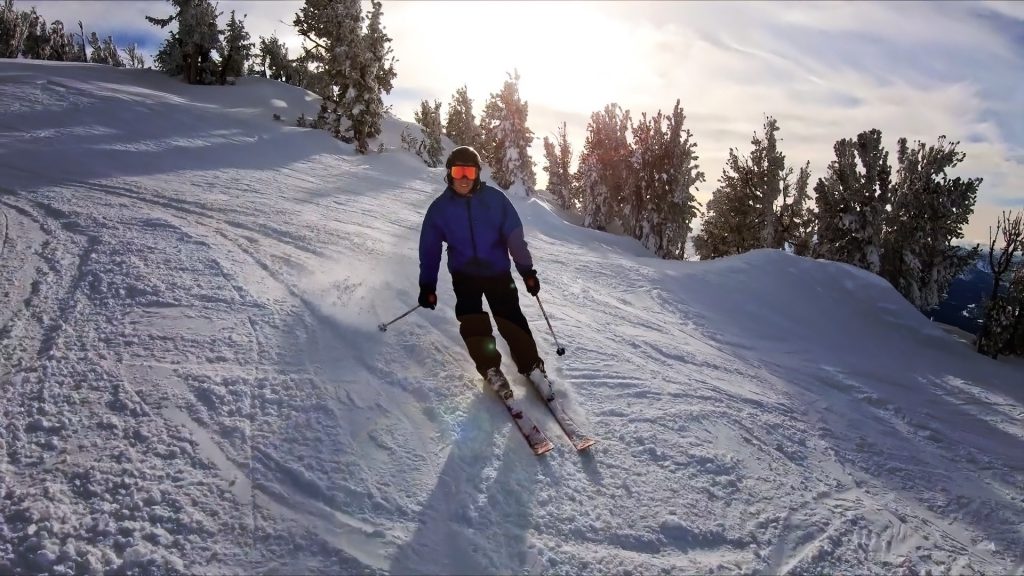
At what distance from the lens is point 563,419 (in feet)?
14.7

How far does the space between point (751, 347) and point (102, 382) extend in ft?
27.7

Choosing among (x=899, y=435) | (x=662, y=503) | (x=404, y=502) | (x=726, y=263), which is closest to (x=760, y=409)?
(x=899, y=435)

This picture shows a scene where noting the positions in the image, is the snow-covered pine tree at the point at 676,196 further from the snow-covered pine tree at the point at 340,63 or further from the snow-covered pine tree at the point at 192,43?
the snow-covered pine tree at the point at 192,43

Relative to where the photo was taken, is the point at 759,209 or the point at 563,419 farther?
the point at 759,209

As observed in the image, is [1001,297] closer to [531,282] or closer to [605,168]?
[531,282]

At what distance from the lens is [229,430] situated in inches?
140

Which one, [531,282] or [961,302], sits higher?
[531,282]

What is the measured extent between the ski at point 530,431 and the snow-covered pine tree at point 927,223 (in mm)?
32265

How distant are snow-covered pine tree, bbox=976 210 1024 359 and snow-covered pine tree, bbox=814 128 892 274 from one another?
874 cm

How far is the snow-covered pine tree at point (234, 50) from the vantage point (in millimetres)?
32375

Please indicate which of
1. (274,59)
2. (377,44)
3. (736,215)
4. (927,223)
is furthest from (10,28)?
(927,223)

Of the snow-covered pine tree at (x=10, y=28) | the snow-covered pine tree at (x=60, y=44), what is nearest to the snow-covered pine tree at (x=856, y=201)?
the snow-covered pine tree at (x=10, y=28)

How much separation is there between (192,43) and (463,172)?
3490cm

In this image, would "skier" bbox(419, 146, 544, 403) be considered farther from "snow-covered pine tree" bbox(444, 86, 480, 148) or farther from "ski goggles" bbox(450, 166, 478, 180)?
"snow-covered pine tree" bbox(444, 86, 480, 148)
